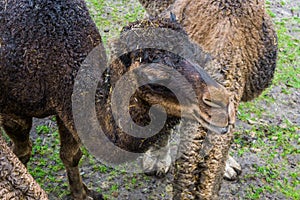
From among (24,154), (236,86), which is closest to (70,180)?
(24,154)

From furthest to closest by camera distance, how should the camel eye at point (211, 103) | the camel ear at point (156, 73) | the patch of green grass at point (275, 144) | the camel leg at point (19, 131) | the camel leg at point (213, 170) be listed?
the patch of green grass at point (275, 144) < the camel leg at point (19, 131) < the camel leg at point (213, 170) < the camel ear at point (156, 73) < the camel eye at point (211, 103)

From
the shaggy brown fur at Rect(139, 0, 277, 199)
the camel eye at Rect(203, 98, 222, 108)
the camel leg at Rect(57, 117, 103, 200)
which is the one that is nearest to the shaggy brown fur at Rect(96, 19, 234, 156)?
the camel eye at Rect(203, 98, 222, 108)

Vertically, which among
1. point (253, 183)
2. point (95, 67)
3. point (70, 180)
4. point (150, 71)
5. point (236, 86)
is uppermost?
point (150, 71)

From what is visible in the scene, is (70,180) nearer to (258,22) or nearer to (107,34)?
(258,22)

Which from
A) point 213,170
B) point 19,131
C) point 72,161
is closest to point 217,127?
point 213,170

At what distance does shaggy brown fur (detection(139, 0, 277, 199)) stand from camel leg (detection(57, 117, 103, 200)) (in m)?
1.37

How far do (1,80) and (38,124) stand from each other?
1.93 m

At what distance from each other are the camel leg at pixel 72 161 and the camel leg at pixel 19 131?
0.34 meters

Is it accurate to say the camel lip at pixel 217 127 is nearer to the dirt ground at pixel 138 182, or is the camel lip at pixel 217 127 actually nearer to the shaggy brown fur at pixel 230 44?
the shaggy brown fur at pixel 230 44

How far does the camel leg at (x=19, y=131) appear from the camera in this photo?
4086mm

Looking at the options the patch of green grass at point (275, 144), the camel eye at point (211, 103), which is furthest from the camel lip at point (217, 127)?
the patch of green grass at point (275, 144)

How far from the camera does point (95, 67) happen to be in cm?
371

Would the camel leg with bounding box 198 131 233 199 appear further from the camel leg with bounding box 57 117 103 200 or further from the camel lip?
the camel leg with bounding box 57 117 103 200

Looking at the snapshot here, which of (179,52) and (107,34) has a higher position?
(179,52)
